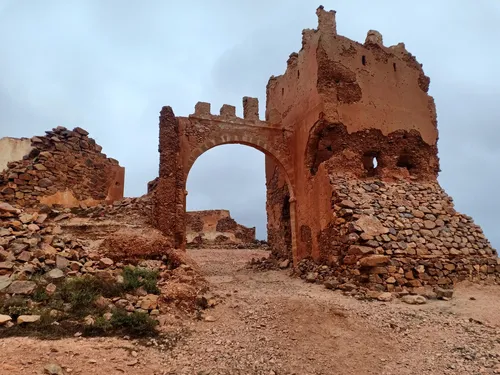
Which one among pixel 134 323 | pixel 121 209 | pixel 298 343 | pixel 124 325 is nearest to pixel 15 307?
pixel 124 325

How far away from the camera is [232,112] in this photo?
12188mm

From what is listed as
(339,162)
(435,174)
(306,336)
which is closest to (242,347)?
(306,336)

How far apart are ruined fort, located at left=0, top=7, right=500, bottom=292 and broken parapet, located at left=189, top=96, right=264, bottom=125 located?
36mm

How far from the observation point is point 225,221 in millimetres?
22219

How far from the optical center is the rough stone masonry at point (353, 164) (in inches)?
349

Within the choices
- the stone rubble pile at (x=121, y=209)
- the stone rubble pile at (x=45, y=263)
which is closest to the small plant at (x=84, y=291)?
the stone rubble pile at (x=45, y=263)

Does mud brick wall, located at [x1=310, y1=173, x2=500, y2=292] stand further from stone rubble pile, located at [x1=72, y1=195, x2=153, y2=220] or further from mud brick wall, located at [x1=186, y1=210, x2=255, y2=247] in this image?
mud brick wall, located at [x1=186, y1=210, x2=255, y2=247]

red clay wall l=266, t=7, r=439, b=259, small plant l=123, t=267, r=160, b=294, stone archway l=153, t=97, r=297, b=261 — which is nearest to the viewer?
small plant l=123, t=267, r=160, b=294

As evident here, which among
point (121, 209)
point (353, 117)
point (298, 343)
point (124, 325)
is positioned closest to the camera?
point (124, 325)

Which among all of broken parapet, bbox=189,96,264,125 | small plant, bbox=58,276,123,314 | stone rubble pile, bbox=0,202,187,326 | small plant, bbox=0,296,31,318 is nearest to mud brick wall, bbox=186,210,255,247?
broken parapet, bbox=189,96,264,125

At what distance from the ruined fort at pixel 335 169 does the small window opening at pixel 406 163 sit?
0.03 metres

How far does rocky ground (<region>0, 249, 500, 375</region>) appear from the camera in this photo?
428 centimetres

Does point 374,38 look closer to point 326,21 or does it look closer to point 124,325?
point 326,21

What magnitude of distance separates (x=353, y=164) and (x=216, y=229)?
42.3ft
